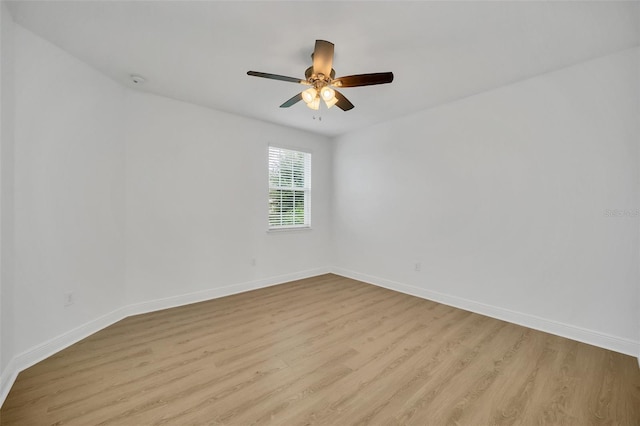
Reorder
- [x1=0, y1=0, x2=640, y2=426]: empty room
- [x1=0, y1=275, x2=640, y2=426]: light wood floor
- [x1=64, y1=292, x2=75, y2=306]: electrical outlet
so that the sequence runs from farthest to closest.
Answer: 1. [x1=64, y1=292, x2=75, y2=306]: electrical outlet
2. [x1=0, y1=0, x2=640, y2=426]: empty room
3. [x1=0, y1=275, x2=640, y2=426]: light wood floor

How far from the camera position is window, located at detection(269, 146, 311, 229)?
Result: 4312 mm

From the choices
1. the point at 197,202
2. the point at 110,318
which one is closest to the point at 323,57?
the point at 197,202

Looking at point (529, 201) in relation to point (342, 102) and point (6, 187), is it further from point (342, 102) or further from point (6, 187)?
point (6, 187)

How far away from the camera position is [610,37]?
209cm

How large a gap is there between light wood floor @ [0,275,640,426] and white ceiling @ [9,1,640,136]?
2.58m

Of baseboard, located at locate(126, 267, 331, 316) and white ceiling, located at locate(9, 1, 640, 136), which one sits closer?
white ceiling, located at locate(9, 1, 640, 136)

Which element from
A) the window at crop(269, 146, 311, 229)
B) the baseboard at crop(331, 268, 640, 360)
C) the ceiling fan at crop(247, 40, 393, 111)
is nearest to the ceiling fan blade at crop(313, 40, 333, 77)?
the ceiling fan at crop(247, 40, 393, 111)

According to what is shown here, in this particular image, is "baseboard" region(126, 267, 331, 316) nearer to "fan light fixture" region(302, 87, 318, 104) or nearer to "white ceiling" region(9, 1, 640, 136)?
"white ceiling" region(9, 1, 640, 136)

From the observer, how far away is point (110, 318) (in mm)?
2781

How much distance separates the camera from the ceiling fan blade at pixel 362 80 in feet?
6.52

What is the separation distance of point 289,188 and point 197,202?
60.0 inches

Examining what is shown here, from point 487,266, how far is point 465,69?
2.15 meters

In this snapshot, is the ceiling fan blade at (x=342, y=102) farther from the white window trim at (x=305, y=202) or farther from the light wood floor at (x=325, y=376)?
the light wood floor at (x=325, y=376)

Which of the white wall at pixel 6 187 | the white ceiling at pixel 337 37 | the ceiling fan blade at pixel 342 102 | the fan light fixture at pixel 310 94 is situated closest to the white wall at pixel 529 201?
the white ceiling at pixel 337 37
